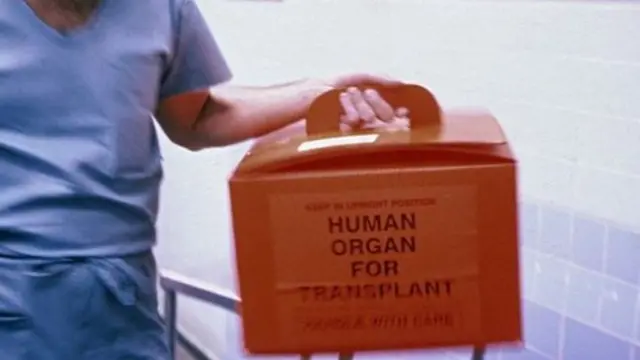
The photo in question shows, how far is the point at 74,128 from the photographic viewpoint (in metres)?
0.96

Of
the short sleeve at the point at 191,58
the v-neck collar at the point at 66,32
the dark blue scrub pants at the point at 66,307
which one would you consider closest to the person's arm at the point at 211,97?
the short sleeve at the point at 191,58

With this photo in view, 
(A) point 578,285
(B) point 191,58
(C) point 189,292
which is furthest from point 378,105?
(C) point 189,292

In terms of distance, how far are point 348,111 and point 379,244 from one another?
0.16 m

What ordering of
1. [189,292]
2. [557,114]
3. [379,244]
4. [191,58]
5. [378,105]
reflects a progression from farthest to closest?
[189,292]
[557,114]
[191,58]
[378,105]
[379,244]

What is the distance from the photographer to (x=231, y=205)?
0.82m

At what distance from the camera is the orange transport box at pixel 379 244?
811 mm

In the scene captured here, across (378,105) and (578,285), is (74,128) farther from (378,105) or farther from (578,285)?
(578,285)

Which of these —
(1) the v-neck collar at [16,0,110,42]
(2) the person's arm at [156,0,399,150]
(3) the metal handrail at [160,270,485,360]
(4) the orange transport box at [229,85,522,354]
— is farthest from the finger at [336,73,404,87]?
(3) the metal handrail at [160,270,485,360]

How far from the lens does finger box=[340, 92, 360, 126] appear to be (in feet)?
3.00

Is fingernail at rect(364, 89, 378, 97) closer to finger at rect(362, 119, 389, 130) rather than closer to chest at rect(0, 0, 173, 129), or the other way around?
finger at rect(362, 119, 389, 130)

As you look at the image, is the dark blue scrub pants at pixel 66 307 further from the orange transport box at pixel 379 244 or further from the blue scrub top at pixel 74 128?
the orange transport box at pixel 379 244

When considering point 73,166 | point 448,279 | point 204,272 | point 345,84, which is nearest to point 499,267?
point 448,279

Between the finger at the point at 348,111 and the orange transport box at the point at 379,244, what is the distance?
7 cm

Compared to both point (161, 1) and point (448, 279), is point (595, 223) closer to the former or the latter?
point (448, 279)
